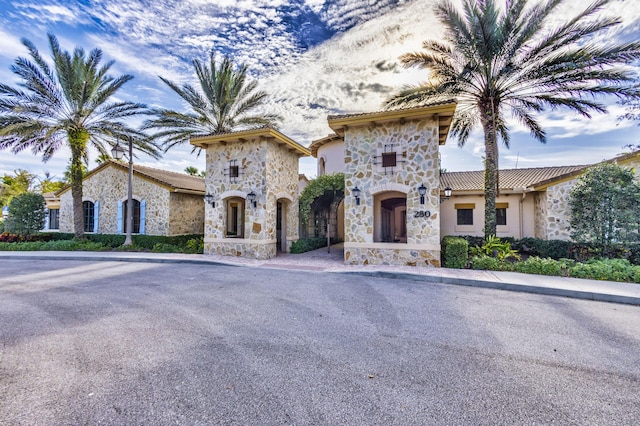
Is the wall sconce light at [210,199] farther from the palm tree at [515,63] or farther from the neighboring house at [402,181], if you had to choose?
the palm tree at [515,63]

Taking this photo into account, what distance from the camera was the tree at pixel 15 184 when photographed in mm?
28891

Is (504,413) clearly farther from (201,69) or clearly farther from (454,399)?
(201,69)

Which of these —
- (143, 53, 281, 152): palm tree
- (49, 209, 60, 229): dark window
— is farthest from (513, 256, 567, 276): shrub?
(49, 209, 60, 229): dark window

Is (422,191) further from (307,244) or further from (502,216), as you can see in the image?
(502,216)

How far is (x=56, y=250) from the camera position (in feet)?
46.8

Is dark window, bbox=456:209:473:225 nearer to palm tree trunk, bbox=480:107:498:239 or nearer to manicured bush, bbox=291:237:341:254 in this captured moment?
palm tree trunk, bbox=480:107:498:239

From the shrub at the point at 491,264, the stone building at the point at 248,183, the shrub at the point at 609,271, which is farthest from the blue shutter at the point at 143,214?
the shrub at the point at 609,271

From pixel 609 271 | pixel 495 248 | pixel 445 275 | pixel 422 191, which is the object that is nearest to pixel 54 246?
pixel 422 191

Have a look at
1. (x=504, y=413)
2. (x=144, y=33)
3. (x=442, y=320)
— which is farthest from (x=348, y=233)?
(x=144, y=33)

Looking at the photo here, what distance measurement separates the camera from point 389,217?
18.2 metres

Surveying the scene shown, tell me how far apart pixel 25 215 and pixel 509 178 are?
27.9m

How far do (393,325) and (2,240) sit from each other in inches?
898

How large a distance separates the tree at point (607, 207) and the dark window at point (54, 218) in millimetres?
29568

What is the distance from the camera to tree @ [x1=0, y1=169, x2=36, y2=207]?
28891mm
